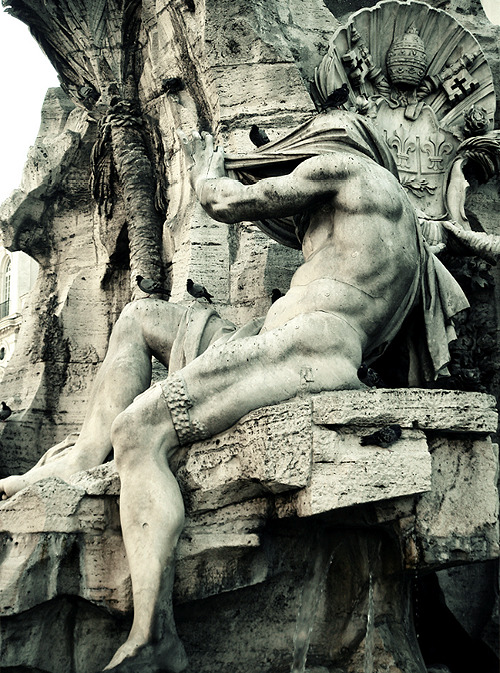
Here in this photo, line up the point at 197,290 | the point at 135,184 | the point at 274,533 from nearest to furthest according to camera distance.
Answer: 1. the point at 274,533
2. the point at 197,290
3. the point at 135,184

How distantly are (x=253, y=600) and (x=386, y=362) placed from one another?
4.77 feet

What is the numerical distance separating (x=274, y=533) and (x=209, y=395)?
0.74m

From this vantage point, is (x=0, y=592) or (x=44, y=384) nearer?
(x=0, y=592)

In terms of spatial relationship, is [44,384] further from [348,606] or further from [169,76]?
[348,606]

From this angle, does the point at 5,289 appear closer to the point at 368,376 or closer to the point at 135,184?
the point at 135,184

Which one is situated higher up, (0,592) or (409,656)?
(0,592)

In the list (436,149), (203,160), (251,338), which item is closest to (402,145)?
(436,149)

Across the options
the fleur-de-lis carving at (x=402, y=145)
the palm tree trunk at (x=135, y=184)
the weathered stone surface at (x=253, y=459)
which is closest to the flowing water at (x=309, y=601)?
the weathered stone surface at (x=253, y=459)

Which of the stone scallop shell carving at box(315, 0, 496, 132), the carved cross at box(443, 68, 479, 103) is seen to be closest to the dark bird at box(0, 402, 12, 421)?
the stone scallop shell carving at box(315, 0, 496, 132)

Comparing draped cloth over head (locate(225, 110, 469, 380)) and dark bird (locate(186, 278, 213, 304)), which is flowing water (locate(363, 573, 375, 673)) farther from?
dark bird (locate(186, 278, 213, 304))

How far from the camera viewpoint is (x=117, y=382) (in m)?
5.23

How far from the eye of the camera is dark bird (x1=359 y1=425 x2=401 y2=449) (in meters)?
4.23

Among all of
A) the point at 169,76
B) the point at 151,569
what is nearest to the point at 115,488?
the point at 151,569

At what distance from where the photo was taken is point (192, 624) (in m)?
4.55
